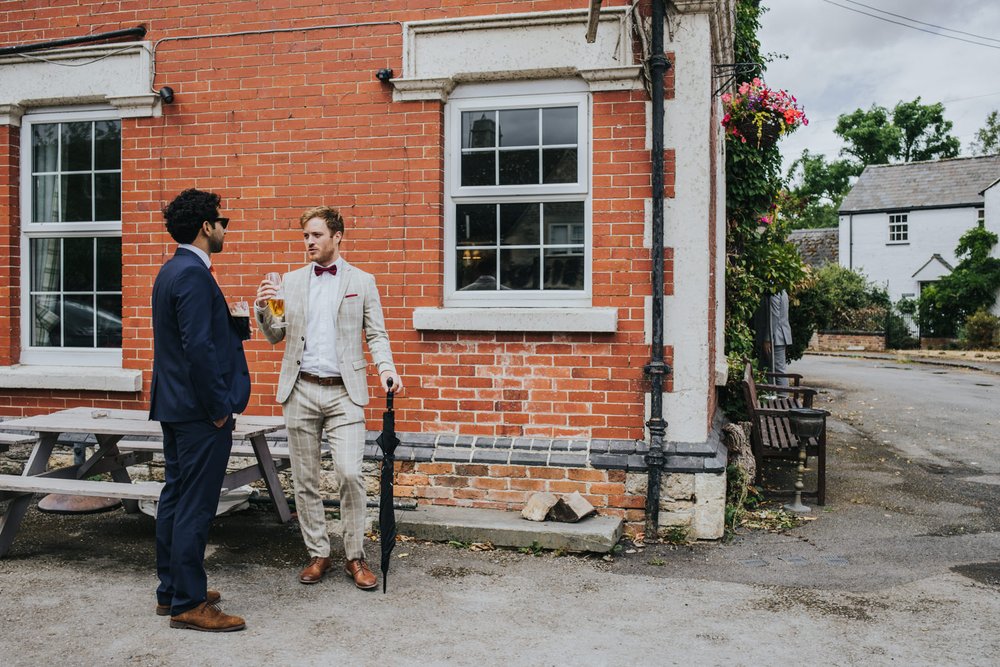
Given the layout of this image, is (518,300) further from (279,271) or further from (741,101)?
(741,101)

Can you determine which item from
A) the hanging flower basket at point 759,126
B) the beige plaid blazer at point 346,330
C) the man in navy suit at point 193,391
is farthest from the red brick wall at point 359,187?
the hanging flower basket at point 759,126

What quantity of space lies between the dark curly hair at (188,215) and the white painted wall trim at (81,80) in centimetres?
283

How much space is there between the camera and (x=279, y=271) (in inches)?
255

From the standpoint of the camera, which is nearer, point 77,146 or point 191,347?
point 191,347

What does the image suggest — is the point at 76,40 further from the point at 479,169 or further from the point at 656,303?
the point at 656,303

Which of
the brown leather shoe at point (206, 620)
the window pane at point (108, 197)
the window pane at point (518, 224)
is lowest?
the brown leather shoe at point (206, 620)

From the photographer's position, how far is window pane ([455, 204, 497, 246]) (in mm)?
6309

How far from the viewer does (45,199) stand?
7152 mm

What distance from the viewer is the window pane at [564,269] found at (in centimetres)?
615

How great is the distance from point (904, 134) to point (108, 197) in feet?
177

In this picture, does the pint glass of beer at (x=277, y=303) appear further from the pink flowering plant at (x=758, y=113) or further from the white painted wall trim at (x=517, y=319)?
the pink flowering plant at (x=758, y=113)

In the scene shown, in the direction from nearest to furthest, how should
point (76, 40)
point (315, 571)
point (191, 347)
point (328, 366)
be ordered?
point (191, 347)
point (328, 366)
point (315, 571)
point (76, 40)

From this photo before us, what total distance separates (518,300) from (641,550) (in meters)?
Answer: 1.89

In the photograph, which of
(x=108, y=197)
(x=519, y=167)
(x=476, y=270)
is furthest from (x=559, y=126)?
(x=108, y=197)
